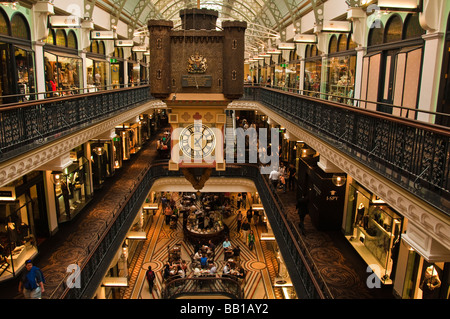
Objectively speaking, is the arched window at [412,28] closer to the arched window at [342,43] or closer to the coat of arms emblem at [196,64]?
the arched window at [342,43]

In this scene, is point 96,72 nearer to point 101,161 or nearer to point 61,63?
point 61,63

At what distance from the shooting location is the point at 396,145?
18.6 ft

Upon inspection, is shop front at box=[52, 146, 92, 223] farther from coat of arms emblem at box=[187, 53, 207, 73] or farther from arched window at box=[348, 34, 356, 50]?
arched window at box=[348, 34, 356, 50]

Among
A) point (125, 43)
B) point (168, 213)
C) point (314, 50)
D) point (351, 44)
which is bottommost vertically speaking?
point (168, 213)

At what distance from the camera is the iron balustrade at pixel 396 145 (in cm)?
453

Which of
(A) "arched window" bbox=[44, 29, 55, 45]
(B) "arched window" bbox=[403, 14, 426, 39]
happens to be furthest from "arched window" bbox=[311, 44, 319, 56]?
(A) "arched window" bbox=[44, 29, 55, 45]

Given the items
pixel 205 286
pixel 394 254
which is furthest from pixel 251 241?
pixel 394 254

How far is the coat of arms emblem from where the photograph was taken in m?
7.07

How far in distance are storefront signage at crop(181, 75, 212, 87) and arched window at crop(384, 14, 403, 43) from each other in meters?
5.86

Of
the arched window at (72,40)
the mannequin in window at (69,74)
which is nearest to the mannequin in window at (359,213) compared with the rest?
the mannequin in window at (69,74)

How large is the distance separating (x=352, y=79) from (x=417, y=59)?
15.6ft

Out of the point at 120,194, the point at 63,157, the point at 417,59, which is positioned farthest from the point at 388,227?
the point at 120,194

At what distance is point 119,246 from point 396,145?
926 centimetres

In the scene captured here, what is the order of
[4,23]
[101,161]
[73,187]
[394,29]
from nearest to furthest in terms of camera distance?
1. [394,29]
2. [4,23]
3. [73,187]
4. [101,161]
